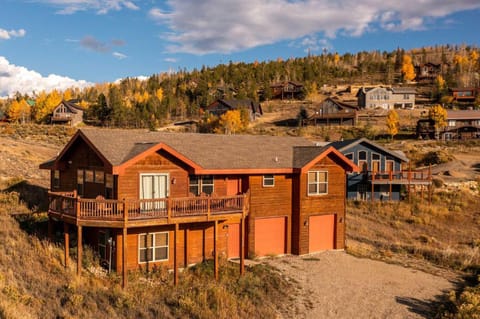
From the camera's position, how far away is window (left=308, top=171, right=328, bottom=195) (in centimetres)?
2514

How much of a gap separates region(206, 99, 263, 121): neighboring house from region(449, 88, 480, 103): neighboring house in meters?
51.6

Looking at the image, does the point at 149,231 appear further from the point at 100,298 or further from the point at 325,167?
the point at 325,167

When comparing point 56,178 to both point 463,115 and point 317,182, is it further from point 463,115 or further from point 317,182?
point 463,115

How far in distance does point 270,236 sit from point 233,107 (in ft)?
252

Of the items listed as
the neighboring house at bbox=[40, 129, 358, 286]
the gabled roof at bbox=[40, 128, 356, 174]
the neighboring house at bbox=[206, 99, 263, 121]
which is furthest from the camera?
the neighboring house at bbox=[206, 99, 263, 121]

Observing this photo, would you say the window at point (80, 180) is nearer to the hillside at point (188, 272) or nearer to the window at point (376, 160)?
the hillside at point (188, 272)

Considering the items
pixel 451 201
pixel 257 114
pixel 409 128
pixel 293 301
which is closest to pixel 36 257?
pixel 293 301

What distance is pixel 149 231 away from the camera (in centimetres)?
2012

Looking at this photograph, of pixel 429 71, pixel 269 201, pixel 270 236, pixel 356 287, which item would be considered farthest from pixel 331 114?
pixel 429 71

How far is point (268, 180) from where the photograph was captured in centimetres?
2422

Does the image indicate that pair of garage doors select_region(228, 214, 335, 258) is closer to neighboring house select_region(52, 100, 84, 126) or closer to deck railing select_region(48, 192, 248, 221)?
deck railing select_region(48, 192, 248, 221)

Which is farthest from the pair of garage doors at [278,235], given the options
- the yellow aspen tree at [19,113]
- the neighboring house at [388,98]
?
the yellow aspen tree at [19,113]

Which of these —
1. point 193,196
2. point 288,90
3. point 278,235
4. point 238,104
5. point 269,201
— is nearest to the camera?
point 193,196

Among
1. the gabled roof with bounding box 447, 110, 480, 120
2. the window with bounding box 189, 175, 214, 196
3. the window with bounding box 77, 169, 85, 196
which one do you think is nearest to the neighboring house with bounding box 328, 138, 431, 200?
the window with bounding box 189, 175, 214, 196
